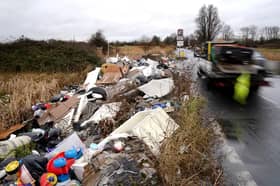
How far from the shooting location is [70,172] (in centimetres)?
266

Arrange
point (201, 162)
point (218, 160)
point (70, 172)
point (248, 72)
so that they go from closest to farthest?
1. point (70, 172)
2. point (201, 162)
3. point (218, 160)
4. point (248, 72)

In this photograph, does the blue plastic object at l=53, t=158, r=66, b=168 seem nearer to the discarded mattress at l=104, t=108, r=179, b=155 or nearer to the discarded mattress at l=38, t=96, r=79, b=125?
the discarded mattress at l=104, t=108, r=179, b=155

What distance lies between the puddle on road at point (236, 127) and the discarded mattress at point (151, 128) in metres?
1.23

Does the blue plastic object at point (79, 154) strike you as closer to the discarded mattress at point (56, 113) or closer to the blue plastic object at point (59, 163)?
the blue plastic object at point (59, 163)

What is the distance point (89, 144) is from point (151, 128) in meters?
1.14

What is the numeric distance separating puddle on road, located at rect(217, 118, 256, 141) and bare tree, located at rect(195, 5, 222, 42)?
64677 millimetres

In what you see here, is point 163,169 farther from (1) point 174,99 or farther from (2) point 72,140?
(1) point 174,99

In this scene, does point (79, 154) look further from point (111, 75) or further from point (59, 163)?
point (111, 75)

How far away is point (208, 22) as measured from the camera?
67688 mm

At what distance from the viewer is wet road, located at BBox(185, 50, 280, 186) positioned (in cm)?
308

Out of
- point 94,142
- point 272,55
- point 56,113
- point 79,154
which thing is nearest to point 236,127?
point 94,142

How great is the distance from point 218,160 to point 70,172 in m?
2.17

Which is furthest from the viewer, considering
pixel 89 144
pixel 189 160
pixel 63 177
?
pixel 89 144

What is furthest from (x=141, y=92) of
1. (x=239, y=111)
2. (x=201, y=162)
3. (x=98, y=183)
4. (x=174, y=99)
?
(x=98, y=183)
